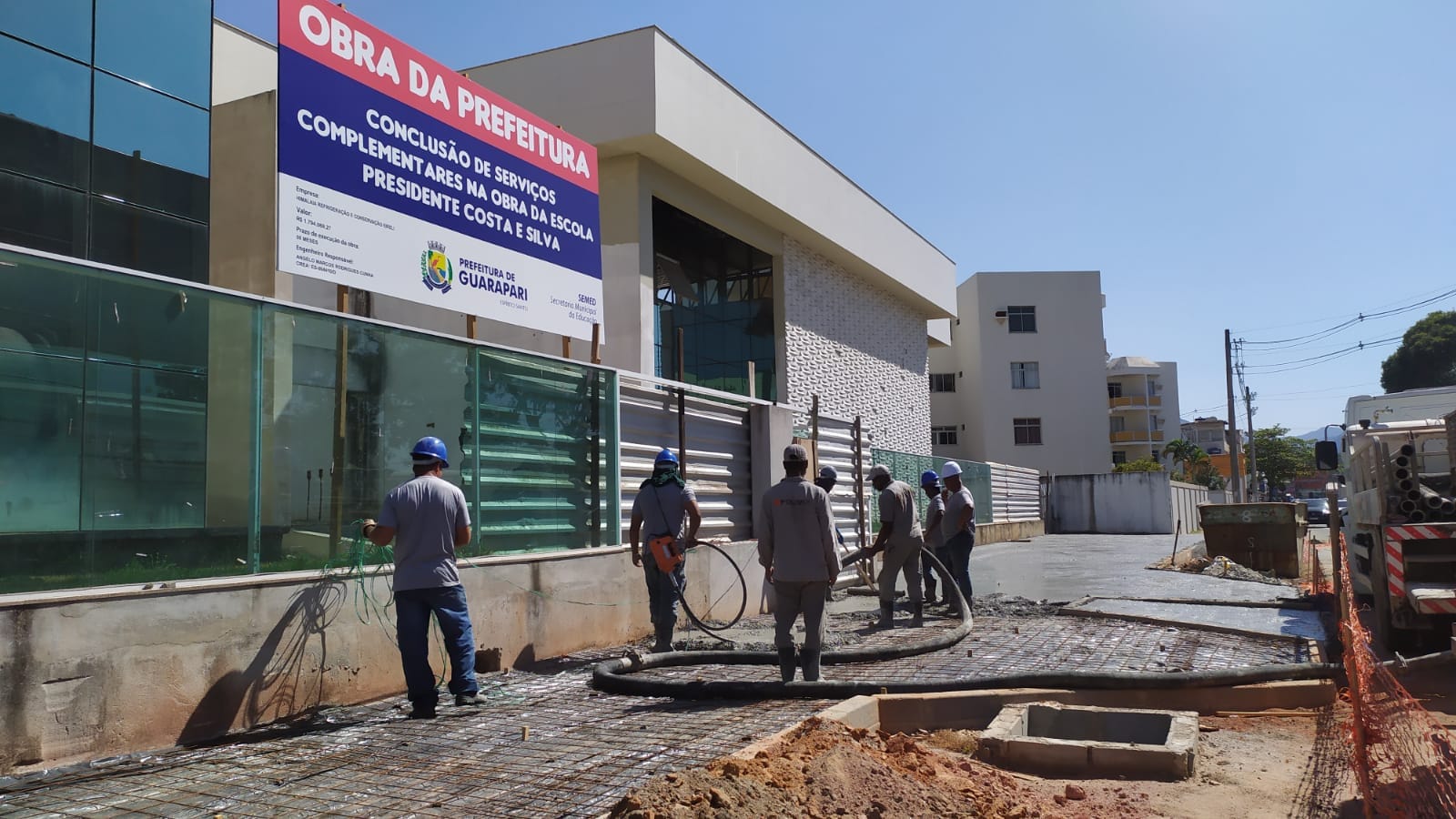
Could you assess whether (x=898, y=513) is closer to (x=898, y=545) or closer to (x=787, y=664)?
(x=898, y=545)

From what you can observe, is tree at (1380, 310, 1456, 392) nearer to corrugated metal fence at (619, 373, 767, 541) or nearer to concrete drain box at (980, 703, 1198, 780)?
corrugated metal fence at (619, 373, 767, 541)

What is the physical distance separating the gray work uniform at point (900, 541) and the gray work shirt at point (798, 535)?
3.56 m

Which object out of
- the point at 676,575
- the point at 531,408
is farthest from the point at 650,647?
the point at 531,408

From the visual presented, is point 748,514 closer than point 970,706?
No

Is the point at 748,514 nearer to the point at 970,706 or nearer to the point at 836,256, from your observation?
the point at 970,706

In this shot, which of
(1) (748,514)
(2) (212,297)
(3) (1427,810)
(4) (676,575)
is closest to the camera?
(3) (1427,810)

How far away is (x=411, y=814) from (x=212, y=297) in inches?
145

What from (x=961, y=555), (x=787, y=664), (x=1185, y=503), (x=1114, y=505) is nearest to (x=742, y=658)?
(x=787, y=664)

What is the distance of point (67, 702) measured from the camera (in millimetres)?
5105

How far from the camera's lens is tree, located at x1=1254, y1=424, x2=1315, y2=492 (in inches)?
3155

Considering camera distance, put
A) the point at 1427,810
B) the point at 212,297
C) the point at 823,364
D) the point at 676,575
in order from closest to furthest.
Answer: the point at 1427,810
the point at 212,297
the point at 676,575
the point at 823,364

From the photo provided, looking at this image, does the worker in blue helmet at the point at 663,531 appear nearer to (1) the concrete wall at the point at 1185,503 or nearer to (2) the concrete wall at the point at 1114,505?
(2) the concrete wall at the point at 1114,505

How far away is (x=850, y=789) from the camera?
13.9 feet

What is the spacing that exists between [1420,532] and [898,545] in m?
4.57
